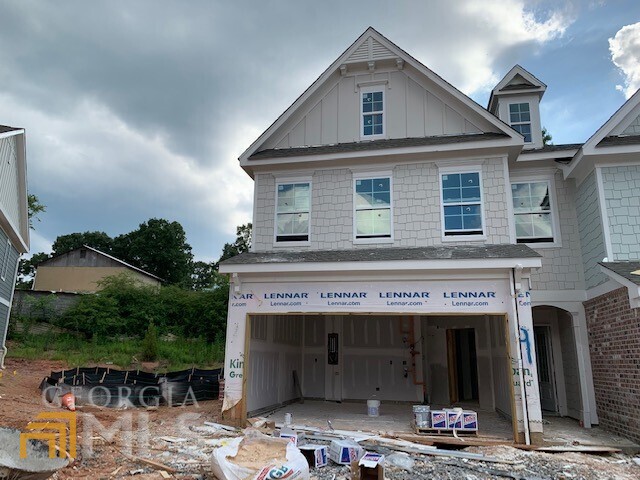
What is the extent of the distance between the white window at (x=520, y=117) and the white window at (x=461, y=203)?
3413 mm

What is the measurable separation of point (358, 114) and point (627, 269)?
7221 millimetres

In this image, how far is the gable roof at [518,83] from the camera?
41.2ft

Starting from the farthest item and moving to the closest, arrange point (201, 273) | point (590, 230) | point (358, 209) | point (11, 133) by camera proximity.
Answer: point (201, 273), point (11, 133), point (358, 209), point (590, 230)

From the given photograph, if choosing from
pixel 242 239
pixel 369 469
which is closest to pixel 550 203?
pixel 369 469

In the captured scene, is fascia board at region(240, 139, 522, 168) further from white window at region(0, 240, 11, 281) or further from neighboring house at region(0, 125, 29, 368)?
white window at region(0, 240, 11, 281)

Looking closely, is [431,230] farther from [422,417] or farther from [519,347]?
[422,417]

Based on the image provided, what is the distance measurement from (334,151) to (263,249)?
10.2 feet

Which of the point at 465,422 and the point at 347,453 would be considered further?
the point at 465,422

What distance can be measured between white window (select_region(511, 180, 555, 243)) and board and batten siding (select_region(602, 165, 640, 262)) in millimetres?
1475

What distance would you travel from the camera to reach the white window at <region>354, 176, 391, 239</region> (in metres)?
10.7

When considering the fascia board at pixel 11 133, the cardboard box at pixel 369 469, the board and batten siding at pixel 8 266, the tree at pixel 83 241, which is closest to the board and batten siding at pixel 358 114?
the cardboard box at pixel 369 469

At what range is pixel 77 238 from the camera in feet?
181

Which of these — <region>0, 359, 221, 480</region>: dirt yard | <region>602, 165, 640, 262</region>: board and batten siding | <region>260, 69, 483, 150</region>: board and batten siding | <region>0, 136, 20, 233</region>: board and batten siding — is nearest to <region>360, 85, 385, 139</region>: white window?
<region>260, 69, 483, 150</region>: board and batten siding

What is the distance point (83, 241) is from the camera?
2162 inches
